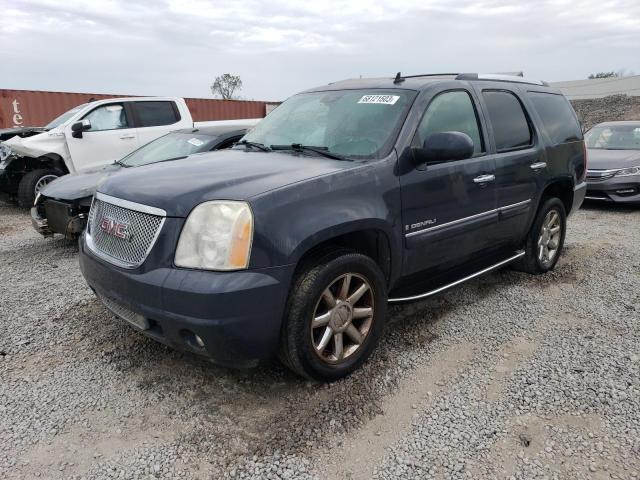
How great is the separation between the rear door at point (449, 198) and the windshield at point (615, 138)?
7033 millimetres

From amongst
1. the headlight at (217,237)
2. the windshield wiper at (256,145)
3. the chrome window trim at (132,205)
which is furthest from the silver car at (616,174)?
the chrome window trim at (132,205)

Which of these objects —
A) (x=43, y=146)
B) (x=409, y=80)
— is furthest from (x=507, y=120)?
(x=43, y=146)

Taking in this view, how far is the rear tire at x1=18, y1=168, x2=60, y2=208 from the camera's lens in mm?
8234

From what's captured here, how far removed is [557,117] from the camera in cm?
491

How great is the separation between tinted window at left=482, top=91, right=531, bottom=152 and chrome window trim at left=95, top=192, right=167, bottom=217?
2698mm

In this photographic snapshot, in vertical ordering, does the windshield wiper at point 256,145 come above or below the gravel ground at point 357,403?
above

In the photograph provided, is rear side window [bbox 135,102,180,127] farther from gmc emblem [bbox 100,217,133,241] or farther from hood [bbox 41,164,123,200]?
gmc emblem [bbox 100,217,133,241]

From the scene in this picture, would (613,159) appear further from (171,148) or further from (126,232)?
(126,232)

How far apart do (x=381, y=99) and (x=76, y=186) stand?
3697mm

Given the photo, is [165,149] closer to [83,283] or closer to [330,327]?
[83,283]

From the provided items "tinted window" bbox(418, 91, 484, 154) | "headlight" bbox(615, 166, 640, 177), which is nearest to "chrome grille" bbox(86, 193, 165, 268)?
"tinted window" bbox(418, 91, 484, 154)

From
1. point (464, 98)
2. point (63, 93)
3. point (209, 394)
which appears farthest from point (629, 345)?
point (63, 93)

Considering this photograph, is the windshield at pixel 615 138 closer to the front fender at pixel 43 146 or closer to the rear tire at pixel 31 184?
the front fender at pixel 43 146

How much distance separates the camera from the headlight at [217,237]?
2475mm
